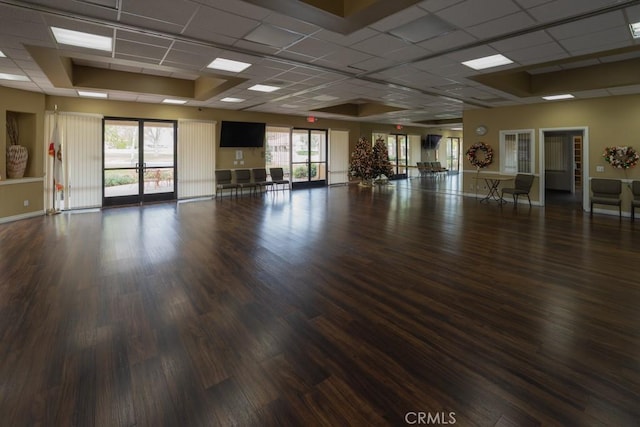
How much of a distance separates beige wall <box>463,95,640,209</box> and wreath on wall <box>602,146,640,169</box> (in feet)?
0.47

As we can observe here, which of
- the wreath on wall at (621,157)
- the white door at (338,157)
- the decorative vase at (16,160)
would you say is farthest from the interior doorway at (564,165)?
the decorative vase at (16,160)

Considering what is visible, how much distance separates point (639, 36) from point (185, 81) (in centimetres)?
897

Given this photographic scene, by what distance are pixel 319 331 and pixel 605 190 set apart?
8.97 meters

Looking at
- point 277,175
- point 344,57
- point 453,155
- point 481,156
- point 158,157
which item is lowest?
point 277,175

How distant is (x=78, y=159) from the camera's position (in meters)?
8.65

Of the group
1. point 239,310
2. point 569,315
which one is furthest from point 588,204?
point 239,310

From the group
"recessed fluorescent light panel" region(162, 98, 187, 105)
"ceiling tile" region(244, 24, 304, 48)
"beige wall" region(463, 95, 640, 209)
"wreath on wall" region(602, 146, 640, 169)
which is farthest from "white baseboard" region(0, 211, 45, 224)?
"wreath on wall" region(602, 146, 640, 169)

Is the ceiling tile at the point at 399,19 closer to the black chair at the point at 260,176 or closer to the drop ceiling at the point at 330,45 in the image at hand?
the drop ceiling at the point at 330,45

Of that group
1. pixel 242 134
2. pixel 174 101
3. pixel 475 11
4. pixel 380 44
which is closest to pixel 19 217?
pixel 174 101

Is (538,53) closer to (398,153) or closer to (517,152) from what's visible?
(517,152)

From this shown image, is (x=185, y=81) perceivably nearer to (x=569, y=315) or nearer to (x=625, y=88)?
(x=569, y=315)

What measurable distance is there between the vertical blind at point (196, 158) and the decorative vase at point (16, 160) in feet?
11.9

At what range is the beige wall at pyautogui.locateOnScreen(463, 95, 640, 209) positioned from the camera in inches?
316

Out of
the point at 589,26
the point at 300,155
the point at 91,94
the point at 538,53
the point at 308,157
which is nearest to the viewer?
the point at 589,26
